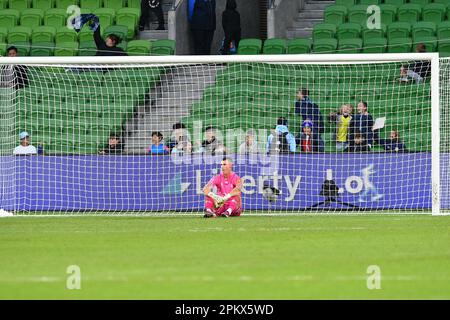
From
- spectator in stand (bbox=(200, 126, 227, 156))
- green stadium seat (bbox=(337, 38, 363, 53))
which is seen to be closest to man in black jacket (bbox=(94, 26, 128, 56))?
spectator in stand (bbox=(200, 126, 227, 156))

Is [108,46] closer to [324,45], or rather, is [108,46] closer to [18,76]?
[18,76]

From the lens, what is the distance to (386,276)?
12.5 m

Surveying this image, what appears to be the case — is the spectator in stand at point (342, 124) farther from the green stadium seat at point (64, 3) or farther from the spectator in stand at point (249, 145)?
the green stadium seat at point (64, 3)

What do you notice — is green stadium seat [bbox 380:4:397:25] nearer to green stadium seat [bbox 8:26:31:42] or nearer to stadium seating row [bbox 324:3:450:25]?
stadium seating row [bbox 324:3:450:25]

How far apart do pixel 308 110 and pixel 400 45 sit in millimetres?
3830

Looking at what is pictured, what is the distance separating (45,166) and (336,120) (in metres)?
5.92

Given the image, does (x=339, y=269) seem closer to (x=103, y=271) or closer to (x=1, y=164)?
(x=103, y=271)

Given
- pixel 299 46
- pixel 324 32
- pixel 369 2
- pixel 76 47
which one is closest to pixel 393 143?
pixel 299 46

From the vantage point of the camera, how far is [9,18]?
30672mm

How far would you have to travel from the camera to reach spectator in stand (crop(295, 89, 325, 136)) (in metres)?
24.3

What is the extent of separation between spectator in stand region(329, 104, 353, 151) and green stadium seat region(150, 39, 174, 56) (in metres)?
5.08

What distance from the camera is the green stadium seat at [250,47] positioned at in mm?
28094
